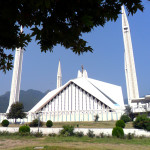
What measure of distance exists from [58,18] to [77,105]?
3777 centimetres

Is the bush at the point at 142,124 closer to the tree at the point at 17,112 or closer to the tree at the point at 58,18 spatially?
the tree at the point at 58,18

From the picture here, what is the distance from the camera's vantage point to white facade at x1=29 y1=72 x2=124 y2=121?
35625 mm

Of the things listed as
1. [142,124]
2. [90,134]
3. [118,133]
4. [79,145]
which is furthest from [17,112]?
[79,145]

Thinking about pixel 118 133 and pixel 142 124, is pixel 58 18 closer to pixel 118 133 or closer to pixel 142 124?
pixel 118 133

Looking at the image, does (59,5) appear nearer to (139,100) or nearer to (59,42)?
(59,42)

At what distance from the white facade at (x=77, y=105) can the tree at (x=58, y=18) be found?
106 feet

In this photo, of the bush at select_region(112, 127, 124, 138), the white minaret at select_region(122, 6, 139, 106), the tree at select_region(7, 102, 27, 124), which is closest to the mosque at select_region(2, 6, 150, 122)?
the white minaret at select_region(122, 6, 139, 106)

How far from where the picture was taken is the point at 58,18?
3.07m

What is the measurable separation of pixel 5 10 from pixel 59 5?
887 millimetres

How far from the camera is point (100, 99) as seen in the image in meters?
38.1

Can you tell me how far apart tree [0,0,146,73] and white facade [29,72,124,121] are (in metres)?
32.3

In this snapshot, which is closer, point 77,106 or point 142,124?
point 142,124

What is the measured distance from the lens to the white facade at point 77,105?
3562 centimetres

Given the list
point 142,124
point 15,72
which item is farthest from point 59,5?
point 15,72
